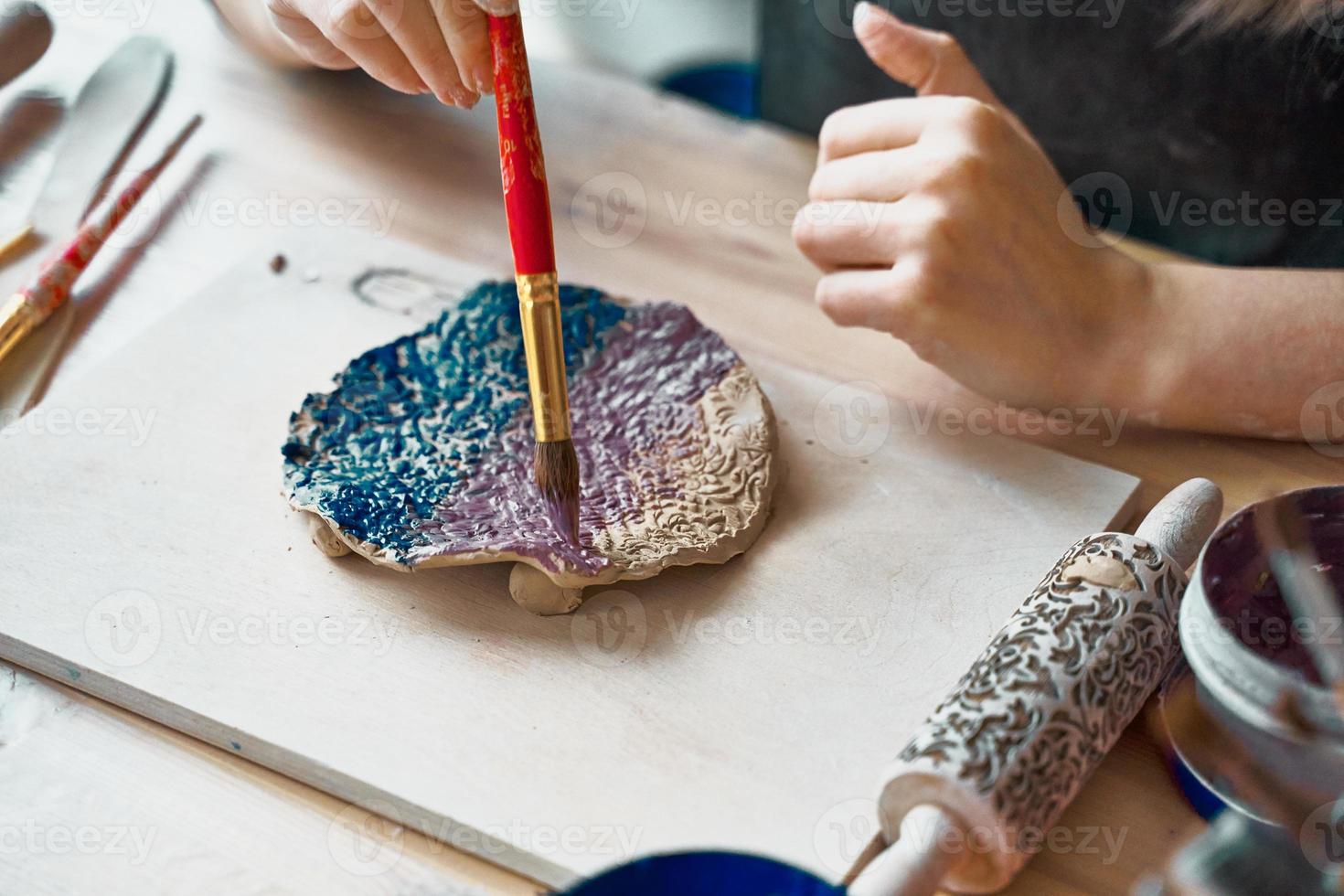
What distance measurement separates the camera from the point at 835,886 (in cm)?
53

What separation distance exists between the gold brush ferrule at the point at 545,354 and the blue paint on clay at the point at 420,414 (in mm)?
74

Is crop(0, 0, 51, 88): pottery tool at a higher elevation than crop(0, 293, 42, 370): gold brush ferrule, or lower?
higher

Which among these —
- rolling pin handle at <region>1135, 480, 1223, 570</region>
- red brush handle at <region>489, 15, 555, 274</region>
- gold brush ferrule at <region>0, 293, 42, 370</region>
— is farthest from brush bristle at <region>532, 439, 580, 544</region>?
gold brush ferrule at <region>0, 293, 42, 370</region>

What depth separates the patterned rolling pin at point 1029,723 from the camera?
56 cm

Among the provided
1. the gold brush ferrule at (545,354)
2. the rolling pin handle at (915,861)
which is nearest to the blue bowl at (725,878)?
the rolling pin handle at (915,861)

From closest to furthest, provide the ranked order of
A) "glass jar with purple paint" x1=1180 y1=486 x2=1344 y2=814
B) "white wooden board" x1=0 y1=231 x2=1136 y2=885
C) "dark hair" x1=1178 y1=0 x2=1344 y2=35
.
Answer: "glass jar with purple paint" x1=1180 y1=486 x2=1344 y2=814 < "white wooden board" x1=0 y1=231 x2=1136 y2=885 < "dark hair" x1=1178 y1=0 x2=1344 y2=35

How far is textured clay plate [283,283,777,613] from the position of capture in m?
0.74

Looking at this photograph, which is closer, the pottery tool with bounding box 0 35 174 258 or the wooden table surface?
the wooden table surface

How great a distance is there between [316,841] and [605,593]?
0.22 metres

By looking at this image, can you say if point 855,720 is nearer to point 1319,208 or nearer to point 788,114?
point 1319,208

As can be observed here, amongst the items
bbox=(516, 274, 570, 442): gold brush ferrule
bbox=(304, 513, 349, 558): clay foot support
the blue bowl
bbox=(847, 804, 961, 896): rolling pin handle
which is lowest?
bbox=(304, 513, 349, 558): clay foot support

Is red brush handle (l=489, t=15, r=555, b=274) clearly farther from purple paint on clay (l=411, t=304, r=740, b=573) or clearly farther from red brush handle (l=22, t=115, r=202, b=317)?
red brush handle (l=22, t=115, r=202, b=317)

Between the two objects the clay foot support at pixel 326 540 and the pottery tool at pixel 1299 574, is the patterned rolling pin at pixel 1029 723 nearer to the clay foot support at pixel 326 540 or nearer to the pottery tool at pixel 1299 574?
the pottery tool at pixel 1299 574

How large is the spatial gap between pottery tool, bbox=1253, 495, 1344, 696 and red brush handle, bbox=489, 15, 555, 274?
42cm
